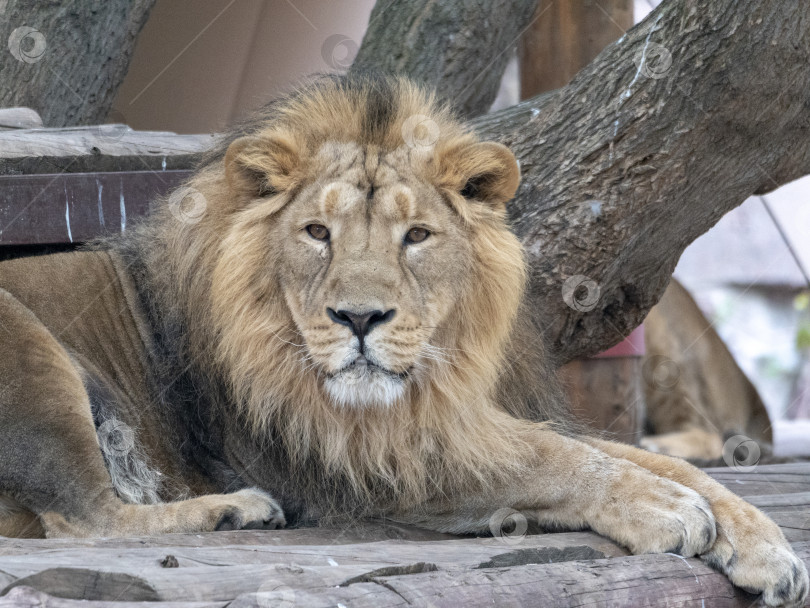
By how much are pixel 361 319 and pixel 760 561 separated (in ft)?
4.53

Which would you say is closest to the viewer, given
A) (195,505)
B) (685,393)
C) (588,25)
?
(195,505)

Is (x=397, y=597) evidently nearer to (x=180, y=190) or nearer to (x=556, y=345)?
(x=180, y=190)

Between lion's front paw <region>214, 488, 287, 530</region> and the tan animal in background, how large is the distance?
6158 millimetres

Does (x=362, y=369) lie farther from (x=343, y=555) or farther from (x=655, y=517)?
(x=655, y=517)

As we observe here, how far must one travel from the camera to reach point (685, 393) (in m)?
9.20

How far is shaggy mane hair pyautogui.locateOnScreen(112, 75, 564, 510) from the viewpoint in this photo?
10.9ft

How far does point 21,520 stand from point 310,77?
6.34 feet

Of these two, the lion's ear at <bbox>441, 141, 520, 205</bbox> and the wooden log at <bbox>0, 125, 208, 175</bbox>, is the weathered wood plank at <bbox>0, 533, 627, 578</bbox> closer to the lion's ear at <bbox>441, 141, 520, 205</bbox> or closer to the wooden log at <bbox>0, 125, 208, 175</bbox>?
the lion's ear at <bbox>441, 141, 520, 205</bbox>

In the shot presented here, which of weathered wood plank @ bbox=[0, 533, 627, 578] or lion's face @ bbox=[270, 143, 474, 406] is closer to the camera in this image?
weathered wood plank @ bbox=[0, 533, 627, 578]

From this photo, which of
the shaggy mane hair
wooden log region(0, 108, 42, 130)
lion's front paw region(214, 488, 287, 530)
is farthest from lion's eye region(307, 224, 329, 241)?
wooden log region(0, 108, 42, 130)

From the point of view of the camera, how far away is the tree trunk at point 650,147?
3.83 metres

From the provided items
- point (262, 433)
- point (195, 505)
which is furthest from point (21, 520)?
point (262, 433)

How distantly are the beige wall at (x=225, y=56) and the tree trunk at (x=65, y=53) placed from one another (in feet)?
5.33

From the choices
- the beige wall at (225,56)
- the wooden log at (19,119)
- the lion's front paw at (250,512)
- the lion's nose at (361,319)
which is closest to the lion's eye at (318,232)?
the lion's nose at (361,319)
